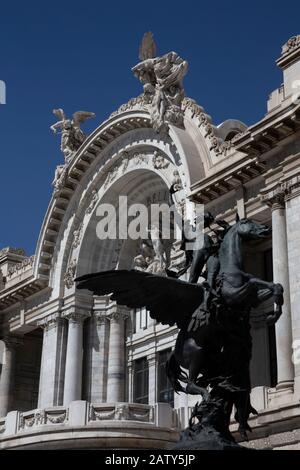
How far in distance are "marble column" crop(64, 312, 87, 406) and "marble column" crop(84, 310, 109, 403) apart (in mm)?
499

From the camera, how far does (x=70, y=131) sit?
36062 mm

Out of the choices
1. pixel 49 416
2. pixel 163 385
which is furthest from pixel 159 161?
pixel 49 416

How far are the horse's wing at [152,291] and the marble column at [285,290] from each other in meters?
11.0

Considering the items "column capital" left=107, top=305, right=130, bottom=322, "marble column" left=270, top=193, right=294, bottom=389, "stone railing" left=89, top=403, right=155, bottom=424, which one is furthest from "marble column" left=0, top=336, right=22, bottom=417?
"marble column" left=270, top=193, right=294, bottom=389

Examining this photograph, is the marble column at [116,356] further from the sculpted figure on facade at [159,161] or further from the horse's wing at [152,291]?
the horse's wing at [152,291]

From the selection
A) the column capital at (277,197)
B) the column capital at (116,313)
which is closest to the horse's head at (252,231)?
the column capital at (277,197)

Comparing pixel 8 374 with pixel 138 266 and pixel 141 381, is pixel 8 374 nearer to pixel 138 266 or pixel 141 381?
pixel 141 381

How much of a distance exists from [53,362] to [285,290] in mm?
13991

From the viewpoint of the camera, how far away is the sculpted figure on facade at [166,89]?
29453mm

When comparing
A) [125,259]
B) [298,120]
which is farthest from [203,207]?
[125,259]

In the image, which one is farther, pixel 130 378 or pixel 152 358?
pixel 130 378

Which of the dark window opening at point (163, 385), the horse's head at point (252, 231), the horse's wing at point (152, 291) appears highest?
the dark window opening at point (163, 385)

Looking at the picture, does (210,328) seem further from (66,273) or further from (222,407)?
(66,273)

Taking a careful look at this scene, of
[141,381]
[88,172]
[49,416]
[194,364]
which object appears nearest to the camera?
[194,364]
